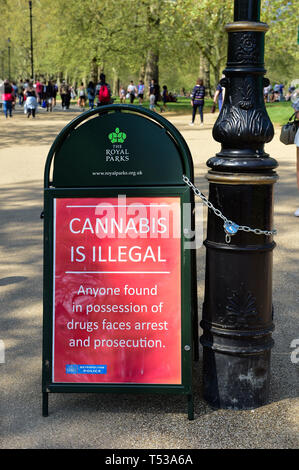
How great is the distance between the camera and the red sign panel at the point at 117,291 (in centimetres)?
373

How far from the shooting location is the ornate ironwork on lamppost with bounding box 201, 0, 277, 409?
3693 mm

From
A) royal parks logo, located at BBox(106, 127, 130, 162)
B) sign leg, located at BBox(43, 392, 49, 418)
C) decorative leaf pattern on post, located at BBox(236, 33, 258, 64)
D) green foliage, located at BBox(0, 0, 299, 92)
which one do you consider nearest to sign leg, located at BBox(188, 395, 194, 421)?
sign leg, located at BBox(43, 392, 49, 418)

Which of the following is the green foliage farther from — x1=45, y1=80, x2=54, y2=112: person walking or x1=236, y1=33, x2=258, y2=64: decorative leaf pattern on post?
x1=236, y1=33, x2=258, y2=64: decorative leaf pattern on post

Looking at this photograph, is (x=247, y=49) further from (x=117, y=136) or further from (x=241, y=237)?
Answer: (x=241, y=237)

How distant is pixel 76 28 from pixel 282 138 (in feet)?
138

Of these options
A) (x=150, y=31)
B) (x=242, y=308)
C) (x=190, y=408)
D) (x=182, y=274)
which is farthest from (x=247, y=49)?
(x=150, y=31)

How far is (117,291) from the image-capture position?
3775 millimetres

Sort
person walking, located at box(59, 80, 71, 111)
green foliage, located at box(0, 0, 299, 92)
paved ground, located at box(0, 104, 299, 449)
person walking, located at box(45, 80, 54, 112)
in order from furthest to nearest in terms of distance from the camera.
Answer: person walking, located at box(45, 80, 54, 112) → person walking, located at box(59, 80, 71, 111) → green foliage, located at box(0, 0, 299, 92) → paved ground, located at box(0, 104, 299, 449)

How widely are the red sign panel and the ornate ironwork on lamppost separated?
245 millimetres

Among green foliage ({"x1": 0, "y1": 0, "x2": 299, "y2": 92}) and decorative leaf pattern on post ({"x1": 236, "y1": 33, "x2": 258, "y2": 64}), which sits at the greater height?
green foliage ({"x1": 0, "y1": 0, "x2": 299, "y2": 92})

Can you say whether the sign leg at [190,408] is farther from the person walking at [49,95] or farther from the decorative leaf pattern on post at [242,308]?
the person walking at [49,95]

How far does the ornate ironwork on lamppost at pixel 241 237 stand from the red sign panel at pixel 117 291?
9.7 inches
